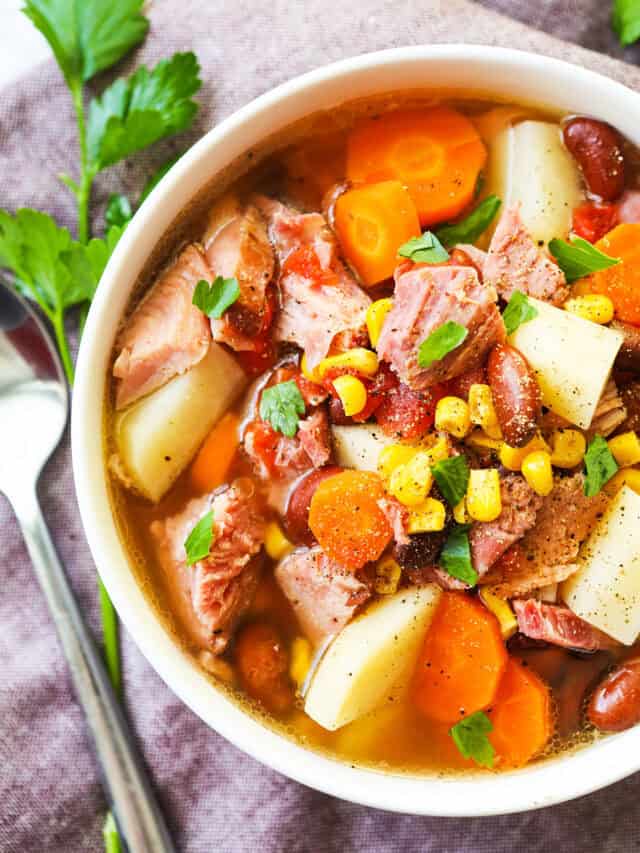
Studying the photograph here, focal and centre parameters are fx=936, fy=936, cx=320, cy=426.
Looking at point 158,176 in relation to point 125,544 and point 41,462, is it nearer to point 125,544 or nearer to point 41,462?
point 41,462

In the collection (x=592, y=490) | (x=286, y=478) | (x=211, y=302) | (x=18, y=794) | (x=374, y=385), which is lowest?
(x=18, y=794)

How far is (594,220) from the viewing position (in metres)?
2.36

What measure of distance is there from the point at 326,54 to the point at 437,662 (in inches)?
67.1

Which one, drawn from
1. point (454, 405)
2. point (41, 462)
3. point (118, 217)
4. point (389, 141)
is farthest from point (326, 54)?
point (41, 462)

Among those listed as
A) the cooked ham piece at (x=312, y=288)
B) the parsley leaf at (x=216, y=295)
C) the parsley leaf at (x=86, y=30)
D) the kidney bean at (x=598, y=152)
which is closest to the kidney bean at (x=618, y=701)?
the cooked ham piece at (x=312, y=288)

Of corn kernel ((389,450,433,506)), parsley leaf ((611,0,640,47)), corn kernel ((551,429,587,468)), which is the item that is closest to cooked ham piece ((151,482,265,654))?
corn kernel ((389,450,433,506))

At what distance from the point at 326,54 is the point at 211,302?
36.6 inches

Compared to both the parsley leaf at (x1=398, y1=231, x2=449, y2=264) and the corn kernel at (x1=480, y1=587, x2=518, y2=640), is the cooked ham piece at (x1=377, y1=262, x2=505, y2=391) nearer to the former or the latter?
the parsley leaf at (x1=398, y1=231, x2=449, y2=264)

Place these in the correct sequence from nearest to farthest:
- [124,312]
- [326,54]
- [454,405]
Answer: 1. [454,405]
2. [124,312]
3. [326,54]

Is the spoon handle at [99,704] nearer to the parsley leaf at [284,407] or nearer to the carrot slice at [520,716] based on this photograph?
the parsley leaf at [284,407]

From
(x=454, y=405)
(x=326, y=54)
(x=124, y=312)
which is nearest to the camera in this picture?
(x=454, y=405)

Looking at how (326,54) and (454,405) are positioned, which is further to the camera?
(326,54)

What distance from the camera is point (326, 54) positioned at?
2.67 m

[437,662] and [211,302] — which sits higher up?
[211,302]
